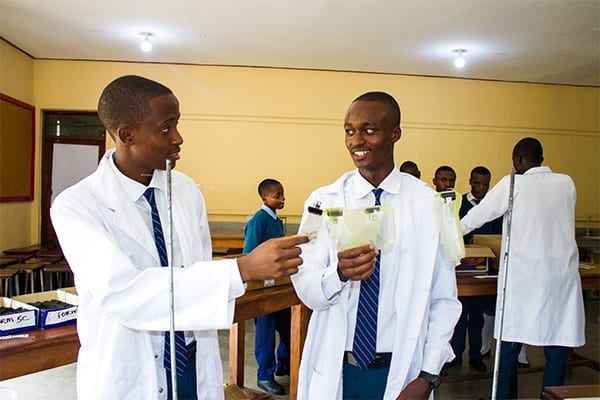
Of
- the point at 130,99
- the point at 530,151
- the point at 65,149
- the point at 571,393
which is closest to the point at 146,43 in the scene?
the point at 65,149

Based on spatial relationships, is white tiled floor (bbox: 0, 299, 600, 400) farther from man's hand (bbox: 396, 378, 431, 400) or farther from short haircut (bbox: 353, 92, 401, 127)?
short haircut (bbox: 353, 92, 401, 127)

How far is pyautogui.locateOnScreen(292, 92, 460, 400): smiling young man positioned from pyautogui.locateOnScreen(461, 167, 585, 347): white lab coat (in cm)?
141

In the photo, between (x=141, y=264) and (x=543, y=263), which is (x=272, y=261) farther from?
(x=543, y=263)

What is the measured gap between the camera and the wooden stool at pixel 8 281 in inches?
162

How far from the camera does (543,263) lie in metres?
2.77

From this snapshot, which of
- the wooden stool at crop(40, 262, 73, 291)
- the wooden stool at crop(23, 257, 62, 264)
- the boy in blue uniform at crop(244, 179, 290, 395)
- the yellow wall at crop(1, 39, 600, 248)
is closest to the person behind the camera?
the boy in blue uniform at crop(244, 179, 290, 395)

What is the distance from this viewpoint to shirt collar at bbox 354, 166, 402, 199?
1.51m

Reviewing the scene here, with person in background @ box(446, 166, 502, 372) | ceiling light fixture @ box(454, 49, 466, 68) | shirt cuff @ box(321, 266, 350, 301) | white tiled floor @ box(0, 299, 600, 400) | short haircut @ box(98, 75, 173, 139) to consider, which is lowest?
white tiled floor @ box(0, 299, 600, 400)

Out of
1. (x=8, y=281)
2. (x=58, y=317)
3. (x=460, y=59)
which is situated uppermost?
(x=460, y=59)

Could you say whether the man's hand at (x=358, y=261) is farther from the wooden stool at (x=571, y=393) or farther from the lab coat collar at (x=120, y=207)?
the wooden stool at (x=571, y=393)

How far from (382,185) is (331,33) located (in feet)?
12.5

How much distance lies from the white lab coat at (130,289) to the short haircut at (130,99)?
14 cm

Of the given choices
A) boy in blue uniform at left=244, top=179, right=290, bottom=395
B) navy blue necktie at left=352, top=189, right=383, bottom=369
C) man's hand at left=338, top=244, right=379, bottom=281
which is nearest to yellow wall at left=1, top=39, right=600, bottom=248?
boy in blue uniform at left=244, top=179, right=290, bottom=395

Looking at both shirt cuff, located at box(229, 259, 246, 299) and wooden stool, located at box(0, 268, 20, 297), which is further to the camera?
wooden stool, located at box(0, 268, 20, 297)
